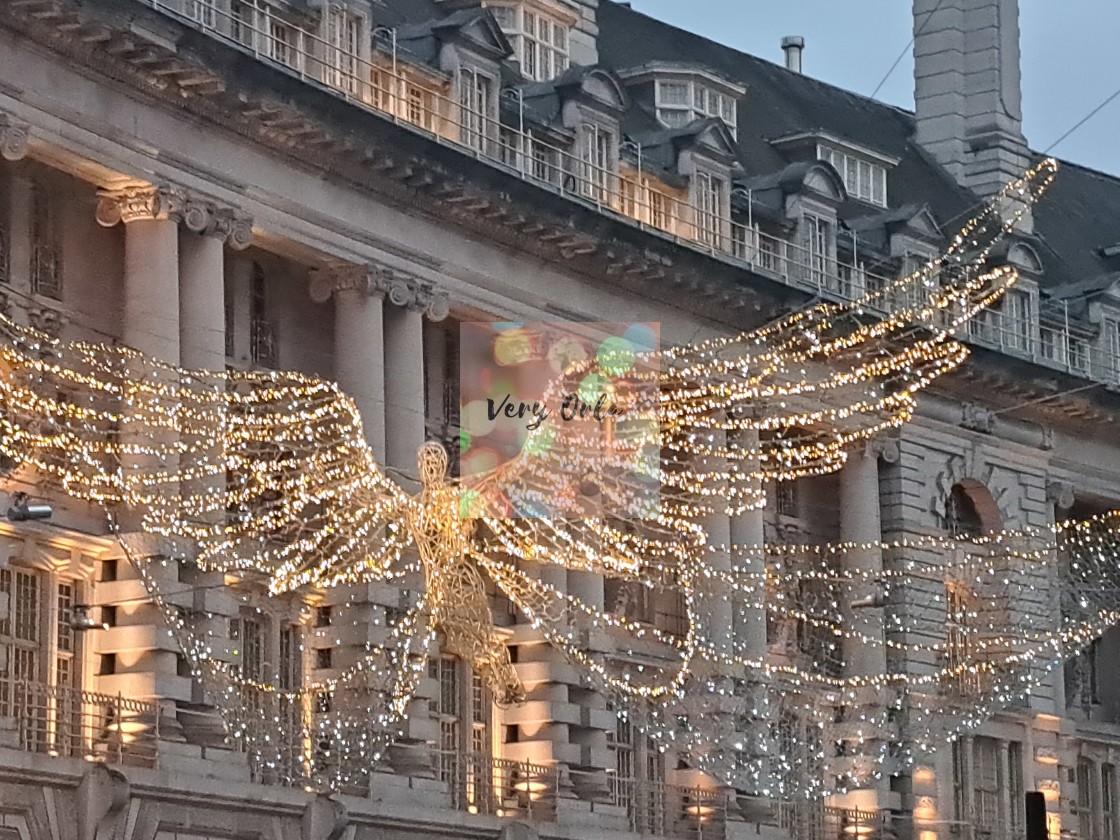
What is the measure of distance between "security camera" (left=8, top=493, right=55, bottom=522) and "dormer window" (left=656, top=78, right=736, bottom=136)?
78.4 feet

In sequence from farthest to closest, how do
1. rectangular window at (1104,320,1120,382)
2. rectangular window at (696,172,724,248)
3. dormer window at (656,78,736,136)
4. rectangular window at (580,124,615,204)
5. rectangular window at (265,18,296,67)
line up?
rectangular window at (1104,320,1120,382)
dormer window at (656,78,736,136)
rectangular window at (696,172,724,248)
rectangular window at (580,124,615,204)
rectangular window at (265,18,296,67)

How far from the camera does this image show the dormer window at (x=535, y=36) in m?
61.7

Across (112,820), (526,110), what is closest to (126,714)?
(112,820)

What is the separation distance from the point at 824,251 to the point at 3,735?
992 inches

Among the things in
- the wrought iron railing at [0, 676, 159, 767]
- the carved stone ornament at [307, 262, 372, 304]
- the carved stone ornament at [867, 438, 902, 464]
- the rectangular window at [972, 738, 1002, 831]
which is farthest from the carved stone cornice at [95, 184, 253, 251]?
the rectangular window at [972, 738, 1002, 831]

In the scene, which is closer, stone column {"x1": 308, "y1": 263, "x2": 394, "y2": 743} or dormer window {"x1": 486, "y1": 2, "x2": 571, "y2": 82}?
stone column {"x1": 308, "y1": 263, "x2": 394, "y2": 743}

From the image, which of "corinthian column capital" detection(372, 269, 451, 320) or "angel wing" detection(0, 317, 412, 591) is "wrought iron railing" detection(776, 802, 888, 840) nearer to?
"corinthian column capital" detection(372, 269, 451, 320)


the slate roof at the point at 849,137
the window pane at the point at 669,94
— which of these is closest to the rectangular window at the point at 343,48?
the slate roof at the point at 849,137

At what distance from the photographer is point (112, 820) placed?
42.8 m

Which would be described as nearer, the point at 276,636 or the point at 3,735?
the point at 3,735

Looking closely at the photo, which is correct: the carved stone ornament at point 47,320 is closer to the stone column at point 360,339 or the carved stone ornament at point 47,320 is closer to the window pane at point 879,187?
the stone column at point 360,339

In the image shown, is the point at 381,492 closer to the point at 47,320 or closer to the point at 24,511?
the point at 24,511

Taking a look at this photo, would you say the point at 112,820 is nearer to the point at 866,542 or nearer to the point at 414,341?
the point at 414,341

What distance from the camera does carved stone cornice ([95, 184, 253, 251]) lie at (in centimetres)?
4678
